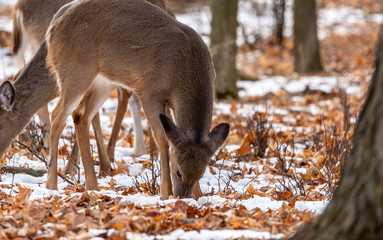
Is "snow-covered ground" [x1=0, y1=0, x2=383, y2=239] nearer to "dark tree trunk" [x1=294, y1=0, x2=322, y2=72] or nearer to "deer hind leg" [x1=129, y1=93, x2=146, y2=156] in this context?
"deer hind leg" [x1=129, y1=93, x2=146, y2=156]

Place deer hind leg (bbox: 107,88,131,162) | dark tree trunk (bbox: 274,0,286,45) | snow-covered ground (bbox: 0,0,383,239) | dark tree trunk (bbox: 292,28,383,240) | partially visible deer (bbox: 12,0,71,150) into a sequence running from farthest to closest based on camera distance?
dark tree trunk (bbox: 274,0,286,45) → partially visible deer (bbox: 12,0,71,150) → deer hind leg (bbox: 107,88,131,162) → snow-covered ground (bbox: 0,0,383,239) → dark tree trunk (bbox: 292,28,383,240)

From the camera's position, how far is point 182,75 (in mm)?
5613

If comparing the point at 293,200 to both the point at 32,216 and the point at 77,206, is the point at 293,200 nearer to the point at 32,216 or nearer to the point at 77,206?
the point at 77,206

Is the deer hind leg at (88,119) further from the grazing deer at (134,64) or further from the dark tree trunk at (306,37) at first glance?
the dark tree trunk at (306,37)

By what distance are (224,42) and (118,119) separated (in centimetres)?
539

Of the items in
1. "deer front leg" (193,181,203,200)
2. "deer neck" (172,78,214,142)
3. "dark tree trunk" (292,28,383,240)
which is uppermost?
"deer neck" (172,78,214,142)

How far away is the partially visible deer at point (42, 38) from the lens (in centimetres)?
764

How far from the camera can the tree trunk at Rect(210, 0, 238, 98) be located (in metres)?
12.3

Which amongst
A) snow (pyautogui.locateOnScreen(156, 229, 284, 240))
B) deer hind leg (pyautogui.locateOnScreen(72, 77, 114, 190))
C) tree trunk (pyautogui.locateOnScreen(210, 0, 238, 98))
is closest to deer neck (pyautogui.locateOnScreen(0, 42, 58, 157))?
deer hind leg (pyautogui.locateOnScreen(72, 77, 114, 190))

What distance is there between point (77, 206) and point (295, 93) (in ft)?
30.9

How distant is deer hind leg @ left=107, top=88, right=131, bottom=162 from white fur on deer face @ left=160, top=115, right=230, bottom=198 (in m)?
2.28

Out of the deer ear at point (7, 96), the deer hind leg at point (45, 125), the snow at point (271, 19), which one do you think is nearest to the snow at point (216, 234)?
the deer ear at point (7, 96)

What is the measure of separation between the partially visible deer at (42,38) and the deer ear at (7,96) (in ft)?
3.40

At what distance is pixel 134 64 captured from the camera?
5867mm
